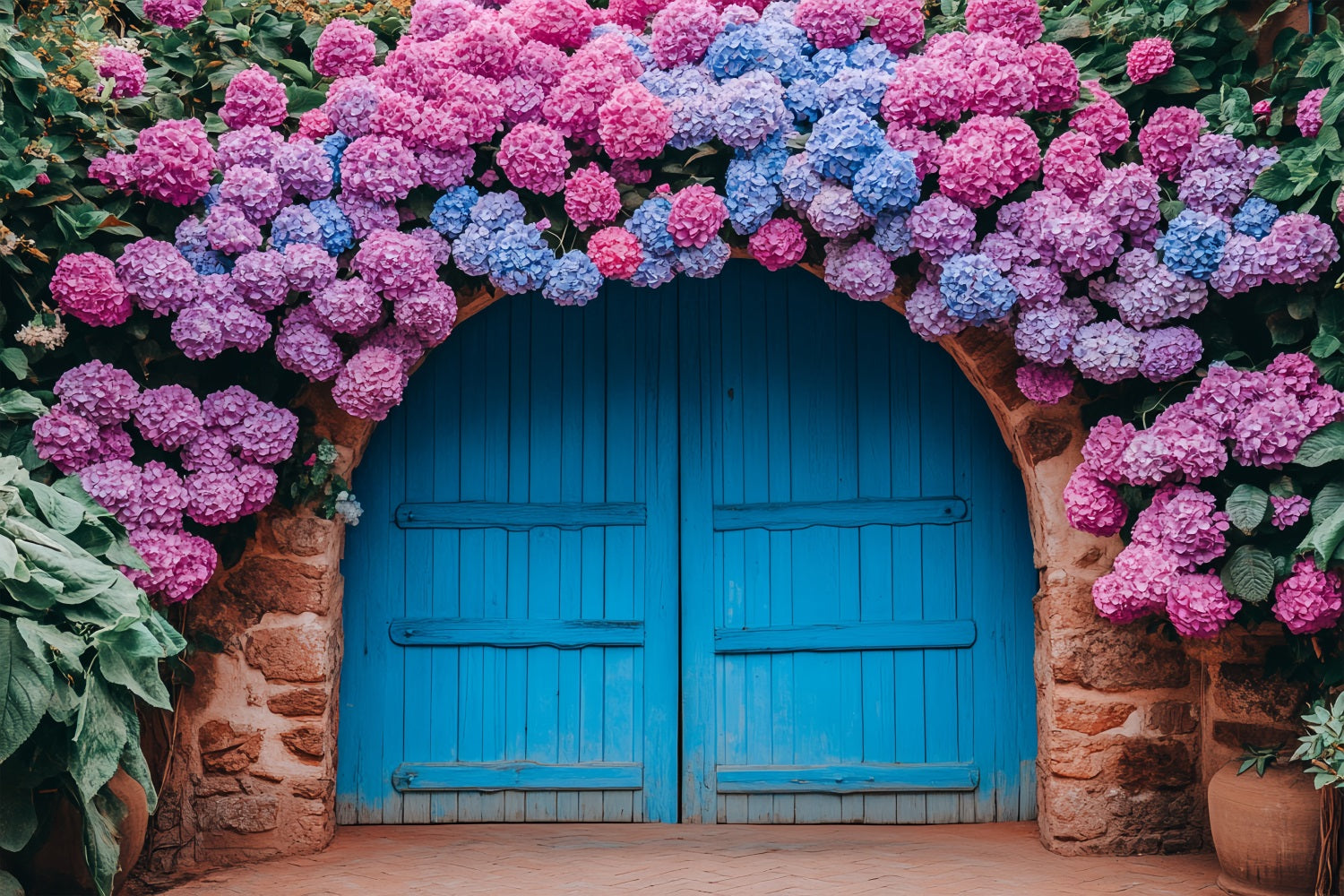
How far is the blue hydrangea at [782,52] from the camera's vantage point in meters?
3.96

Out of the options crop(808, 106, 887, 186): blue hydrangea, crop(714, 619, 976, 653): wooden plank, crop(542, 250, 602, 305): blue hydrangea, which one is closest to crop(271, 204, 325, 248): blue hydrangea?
crop(542, 250, 602, 305): blue hydrangea

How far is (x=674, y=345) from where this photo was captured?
4707 mm

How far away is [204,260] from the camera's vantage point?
3939 millimetres

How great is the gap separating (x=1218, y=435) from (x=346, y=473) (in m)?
3.00

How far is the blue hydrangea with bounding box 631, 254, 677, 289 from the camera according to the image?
3998 mm

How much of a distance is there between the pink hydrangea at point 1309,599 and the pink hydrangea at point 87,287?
12.5 ft

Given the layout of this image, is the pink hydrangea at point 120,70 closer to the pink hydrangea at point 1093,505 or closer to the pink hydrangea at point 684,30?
the pink hydrangea at point 684,30

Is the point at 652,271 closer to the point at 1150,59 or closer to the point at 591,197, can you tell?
the point at 591,197

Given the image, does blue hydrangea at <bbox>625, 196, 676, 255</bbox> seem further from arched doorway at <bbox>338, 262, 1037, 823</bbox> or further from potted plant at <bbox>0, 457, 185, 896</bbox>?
potted plant at <bbox>0, 457, 185, 896</bbox>

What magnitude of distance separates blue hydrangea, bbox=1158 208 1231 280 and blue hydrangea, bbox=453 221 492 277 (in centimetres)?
224

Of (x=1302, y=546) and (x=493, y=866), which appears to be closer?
(x=1302, y=546)

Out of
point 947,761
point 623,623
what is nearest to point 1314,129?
point 947,761

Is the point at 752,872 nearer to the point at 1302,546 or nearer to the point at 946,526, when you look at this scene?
the point at 946,526

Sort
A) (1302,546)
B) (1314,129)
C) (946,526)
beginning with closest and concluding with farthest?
(1302,546) < (1314,129) < (946,526)
